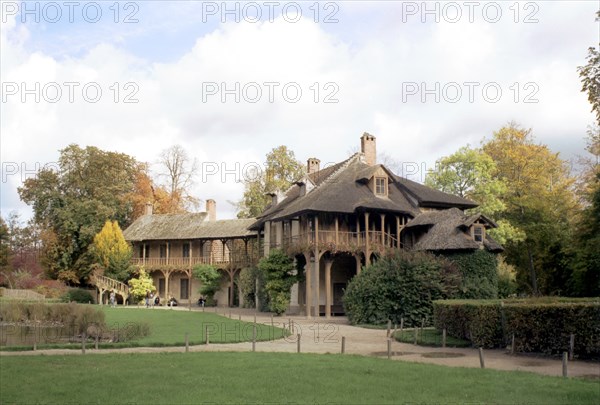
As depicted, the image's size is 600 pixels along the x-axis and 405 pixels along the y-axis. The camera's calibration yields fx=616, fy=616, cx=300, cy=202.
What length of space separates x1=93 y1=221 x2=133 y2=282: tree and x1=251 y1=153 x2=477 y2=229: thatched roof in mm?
A: 13606

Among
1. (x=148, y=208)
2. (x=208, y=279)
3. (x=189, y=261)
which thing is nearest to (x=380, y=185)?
(x=208, y=279)

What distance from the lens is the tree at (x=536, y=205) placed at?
128 feet

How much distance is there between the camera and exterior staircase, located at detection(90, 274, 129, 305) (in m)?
48.5

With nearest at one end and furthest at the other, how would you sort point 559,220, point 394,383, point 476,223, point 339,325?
point 394,383
point 339,325
point 476,223
point 559,220

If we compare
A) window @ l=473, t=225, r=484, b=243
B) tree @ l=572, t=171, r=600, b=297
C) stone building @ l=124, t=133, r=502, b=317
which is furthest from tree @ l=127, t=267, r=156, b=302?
tree @ l=572, t=171, r=600, b=297

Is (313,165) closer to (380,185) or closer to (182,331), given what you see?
(380,185)

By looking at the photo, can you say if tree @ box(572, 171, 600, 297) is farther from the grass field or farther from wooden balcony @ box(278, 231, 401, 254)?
the grass field

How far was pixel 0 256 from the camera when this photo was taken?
5047 cm

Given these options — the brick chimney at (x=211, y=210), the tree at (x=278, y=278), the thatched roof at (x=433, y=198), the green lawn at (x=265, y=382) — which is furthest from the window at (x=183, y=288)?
the green lawn at (x=265, y=382)

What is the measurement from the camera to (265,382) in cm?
1266

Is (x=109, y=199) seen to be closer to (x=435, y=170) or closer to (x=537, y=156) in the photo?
(x=435, y=170)

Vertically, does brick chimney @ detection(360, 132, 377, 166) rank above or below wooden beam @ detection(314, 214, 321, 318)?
above

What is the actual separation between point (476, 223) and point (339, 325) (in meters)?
9.53

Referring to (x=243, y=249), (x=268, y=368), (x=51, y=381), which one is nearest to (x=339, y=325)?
(x=268, y=368)
